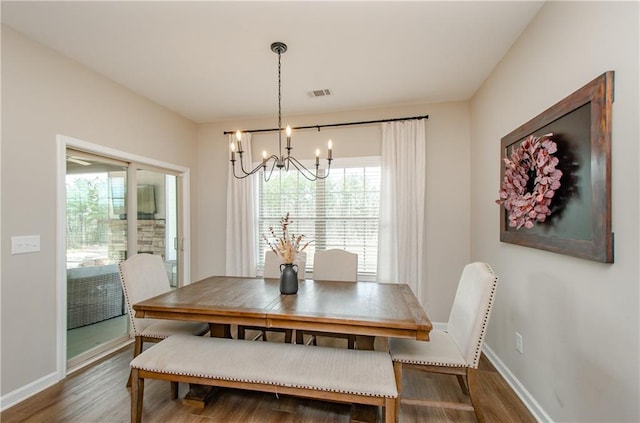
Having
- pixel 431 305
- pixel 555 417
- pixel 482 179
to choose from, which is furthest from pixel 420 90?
pixel 555 417

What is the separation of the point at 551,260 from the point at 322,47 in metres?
2.25

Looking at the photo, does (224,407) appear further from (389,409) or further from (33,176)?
(33,176)

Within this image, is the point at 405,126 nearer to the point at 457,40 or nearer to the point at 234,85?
the point at 457,40

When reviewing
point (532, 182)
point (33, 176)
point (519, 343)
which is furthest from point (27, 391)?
point (532, 182)

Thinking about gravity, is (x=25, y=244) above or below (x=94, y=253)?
above

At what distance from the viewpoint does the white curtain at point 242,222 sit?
3930 mm

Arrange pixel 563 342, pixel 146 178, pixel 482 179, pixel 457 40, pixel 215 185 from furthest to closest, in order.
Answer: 1. pixel 215 185
2. pixel 146 178
3. pixel 482 179
4. pixel 457 40
5. pixel 563 342

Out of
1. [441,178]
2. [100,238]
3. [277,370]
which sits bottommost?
[277,370]

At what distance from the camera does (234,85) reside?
9.89ft

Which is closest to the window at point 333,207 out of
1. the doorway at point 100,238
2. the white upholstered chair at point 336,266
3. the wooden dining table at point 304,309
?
the white upholstered chair at point 336,266

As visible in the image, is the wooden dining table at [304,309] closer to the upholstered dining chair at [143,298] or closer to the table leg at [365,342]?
the table leg at [365,342]

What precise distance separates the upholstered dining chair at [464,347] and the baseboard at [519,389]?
43 centimetres

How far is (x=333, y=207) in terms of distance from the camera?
12.6 ft

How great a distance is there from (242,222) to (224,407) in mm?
2336
